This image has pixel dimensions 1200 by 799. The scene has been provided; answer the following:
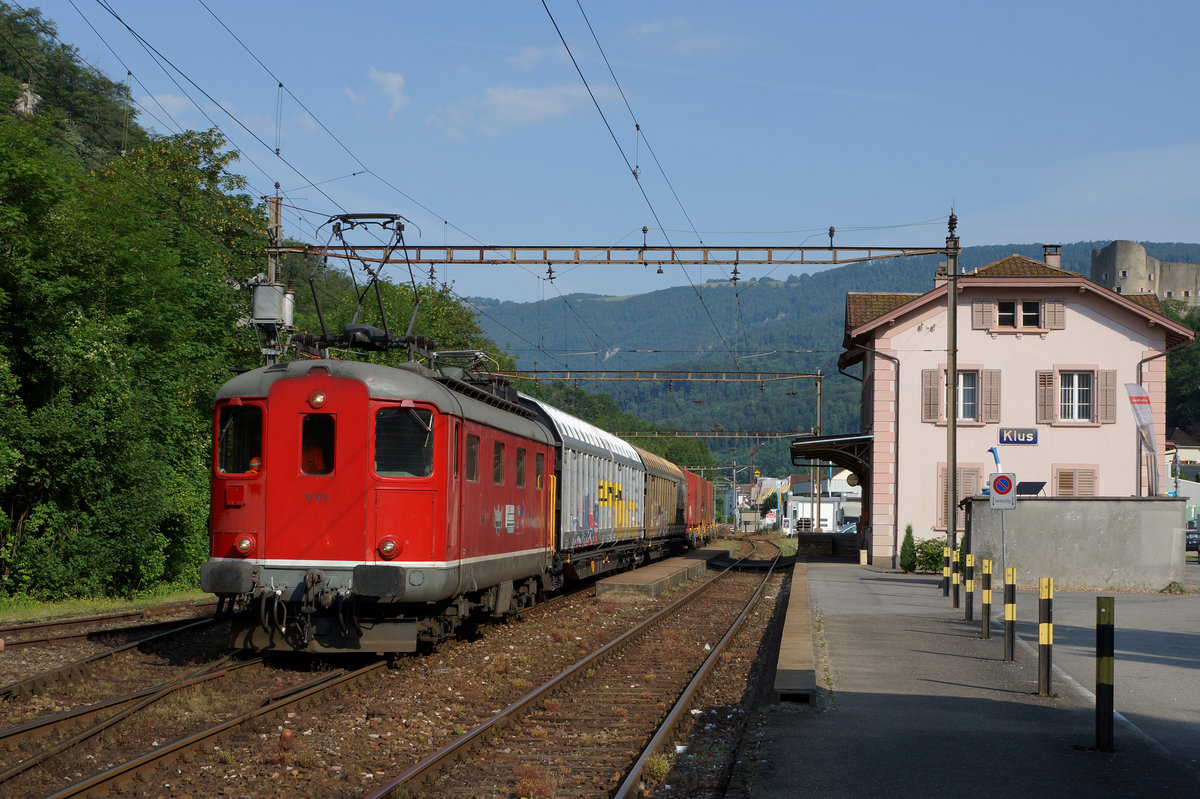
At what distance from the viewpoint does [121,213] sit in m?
25.6

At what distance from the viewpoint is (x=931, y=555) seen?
29.6 meters

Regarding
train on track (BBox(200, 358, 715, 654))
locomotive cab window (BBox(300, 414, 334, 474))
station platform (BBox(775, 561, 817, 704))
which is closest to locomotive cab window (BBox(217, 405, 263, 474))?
train on track (BBox(200, 358, 715, 654))

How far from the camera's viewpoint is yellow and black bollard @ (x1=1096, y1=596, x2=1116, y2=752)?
24.5ft

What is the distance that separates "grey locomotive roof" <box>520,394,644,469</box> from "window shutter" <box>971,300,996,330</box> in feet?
Answer: 37.1

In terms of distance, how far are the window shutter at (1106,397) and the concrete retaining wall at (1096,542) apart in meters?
9.64

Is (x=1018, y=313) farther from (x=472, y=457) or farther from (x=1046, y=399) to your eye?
(x=472, y=457)

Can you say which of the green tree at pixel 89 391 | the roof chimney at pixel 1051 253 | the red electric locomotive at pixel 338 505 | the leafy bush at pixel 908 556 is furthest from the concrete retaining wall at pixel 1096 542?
the green tree at pixel 89 391

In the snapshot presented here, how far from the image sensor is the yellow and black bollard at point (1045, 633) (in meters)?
9.45

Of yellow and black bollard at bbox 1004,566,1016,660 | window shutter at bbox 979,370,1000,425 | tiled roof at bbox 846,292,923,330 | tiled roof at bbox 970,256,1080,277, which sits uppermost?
tiled roof at bbox 970,256,1080,277

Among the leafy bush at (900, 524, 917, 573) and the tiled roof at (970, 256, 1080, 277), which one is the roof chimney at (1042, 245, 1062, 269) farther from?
the leafy bush at (900, 524, 917, 573)

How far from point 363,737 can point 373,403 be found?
4077mm

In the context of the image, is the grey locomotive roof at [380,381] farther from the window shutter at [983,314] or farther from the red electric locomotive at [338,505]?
the window shutter at [983,314]

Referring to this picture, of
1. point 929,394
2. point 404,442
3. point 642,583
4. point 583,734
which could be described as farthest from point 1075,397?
point 583,734

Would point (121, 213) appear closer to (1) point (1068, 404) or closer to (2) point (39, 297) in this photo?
(2) point (39, 297)
